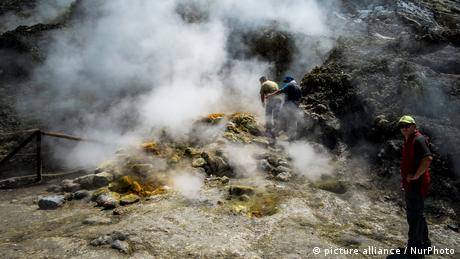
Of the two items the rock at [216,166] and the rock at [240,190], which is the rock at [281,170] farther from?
the rock at [240,190]

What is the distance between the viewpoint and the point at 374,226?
504 cm

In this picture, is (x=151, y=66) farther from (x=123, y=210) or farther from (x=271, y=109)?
(x=123, y=210)

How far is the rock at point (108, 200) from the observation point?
18.0 ft

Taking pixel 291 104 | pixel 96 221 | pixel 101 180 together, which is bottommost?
pixel 96 221

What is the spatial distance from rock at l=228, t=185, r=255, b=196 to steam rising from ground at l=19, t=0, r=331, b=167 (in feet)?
8.55

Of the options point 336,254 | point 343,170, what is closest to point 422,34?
point 343,170

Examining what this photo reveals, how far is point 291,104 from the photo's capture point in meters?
8.26

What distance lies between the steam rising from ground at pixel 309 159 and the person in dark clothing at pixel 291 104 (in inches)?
19.9

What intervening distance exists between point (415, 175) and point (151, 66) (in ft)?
27.0

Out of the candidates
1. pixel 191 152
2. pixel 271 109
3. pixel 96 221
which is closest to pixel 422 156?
pixel 96 221

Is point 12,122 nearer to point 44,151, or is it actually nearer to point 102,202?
point 44,151

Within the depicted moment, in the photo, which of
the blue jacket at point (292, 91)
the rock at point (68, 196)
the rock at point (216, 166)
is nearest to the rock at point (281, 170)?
the rock at point (216, 166)

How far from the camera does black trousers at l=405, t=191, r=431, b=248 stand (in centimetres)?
415

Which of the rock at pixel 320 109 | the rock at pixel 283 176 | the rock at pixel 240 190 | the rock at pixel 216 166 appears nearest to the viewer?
the rock at pixel 240 190
